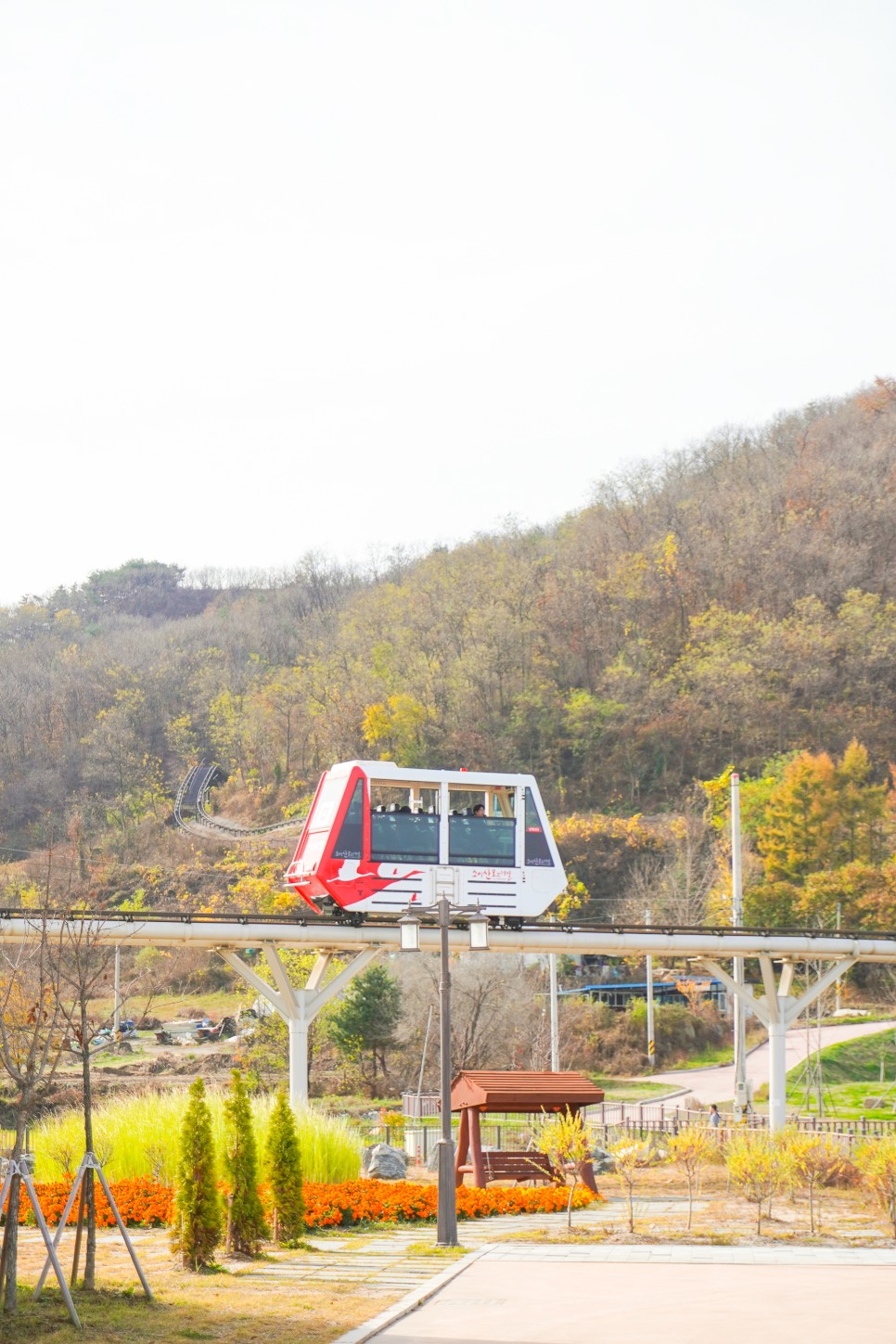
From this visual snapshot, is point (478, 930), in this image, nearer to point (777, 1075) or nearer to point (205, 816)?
point (777, 1075)

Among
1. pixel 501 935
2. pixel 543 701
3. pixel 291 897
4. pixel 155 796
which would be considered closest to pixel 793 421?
pixel 543 701

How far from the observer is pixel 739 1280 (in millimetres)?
12180

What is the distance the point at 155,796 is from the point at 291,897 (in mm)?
30648

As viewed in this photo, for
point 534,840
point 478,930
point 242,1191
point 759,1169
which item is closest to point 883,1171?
point 759,1169

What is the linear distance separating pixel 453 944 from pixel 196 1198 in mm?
10875

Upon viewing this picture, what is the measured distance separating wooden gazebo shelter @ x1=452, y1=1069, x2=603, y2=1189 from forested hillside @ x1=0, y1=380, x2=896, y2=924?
Answer: 1491 inches

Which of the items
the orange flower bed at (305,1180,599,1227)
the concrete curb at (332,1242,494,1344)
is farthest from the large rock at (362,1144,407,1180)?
the concrete curb at (332,1242,494,1344)

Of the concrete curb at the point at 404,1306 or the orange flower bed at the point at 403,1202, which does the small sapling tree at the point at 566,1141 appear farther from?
the concrete curb at the point at 404,1306

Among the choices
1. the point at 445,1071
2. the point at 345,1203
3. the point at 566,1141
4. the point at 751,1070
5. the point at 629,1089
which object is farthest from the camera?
the point at 751,1070

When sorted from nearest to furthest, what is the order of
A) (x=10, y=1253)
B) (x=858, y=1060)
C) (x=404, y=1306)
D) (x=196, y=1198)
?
(x=10, y=1253) → (x=404, y=1306) → (x=196, y=1198) → (x=858, y=1060)

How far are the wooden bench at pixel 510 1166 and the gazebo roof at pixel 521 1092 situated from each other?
0.84m

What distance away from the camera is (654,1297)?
37.0 feet

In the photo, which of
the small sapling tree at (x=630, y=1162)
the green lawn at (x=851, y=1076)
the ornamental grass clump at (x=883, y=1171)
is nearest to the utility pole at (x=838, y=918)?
the green lawn at (x=851, y=1076)

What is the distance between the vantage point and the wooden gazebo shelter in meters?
19.4
